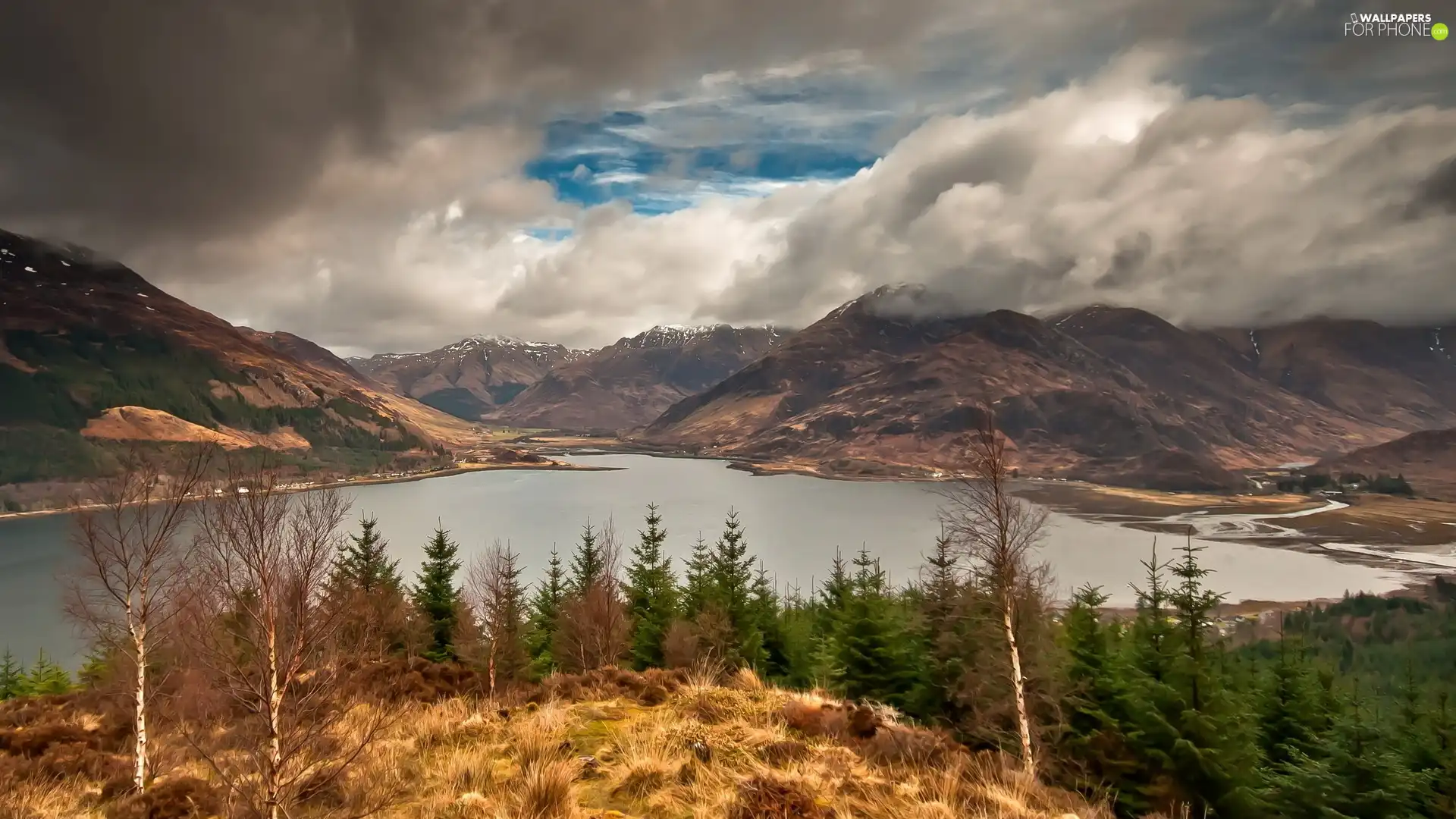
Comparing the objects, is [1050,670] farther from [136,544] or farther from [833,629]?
[136,544]

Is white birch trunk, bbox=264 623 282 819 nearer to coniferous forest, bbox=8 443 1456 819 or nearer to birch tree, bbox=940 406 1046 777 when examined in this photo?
coniferous forest, bbox=8 443 1456 819

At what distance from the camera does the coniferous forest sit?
57.9 ft

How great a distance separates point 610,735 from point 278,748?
3.74 m

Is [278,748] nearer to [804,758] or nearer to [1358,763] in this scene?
[804,758]

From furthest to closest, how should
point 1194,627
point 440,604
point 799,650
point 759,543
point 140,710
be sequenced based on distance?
point 759,543 → point 440,604 → point 799,650 → point 1194,627 → point 140,710

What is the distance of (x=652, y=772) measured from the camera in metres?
7.30

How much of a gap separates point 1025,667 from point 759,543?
105 meters

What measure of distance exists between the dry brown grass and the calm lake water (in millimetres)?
71478

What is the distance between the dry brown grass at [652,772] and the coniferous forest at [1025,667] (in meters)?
1.90

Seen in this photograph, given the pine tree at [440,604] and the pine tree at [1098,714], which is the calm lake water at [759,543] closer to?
the pine tree at [440,604]

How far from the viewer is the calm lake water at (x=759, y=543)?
95.2 meters

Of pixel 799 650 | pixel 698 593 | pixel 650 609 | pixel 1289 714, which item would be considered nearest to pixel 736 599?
pixel 698 593

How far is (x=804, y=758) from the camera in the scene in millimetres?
8062

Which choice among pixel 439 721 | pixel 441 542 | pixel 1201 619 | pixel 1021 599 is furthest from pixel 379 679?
pixel 441 542
